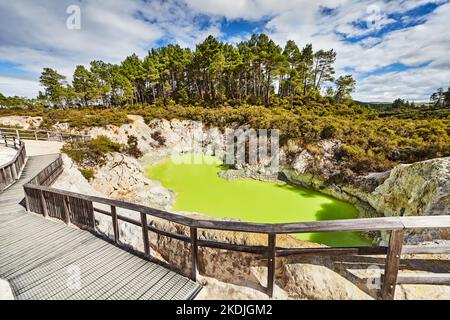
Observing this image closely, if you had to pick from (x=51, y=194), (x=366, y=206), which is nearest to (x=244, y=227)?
(x=51, y=194)

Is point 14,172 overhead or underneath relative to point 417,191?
overhead

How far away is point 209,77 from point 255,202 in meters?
26.4

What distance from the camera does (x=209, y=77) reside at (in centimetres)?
3164

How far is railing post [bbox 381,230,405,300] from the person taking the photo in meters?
2.11

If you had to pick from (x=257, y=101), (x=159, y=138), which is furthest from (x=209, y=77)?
(x=159, y=138)

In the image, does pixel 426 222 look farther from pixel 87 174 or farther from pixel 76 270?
pixel 87 174

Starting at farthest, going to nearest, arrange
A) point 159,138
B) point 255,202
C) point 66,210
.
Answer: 1. point 159,138
2. point 255,202
3. point 66,210

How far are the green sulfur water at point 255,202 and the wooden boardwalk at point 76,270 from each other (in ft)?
19.8

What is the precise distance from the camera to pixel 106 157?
12672 mm

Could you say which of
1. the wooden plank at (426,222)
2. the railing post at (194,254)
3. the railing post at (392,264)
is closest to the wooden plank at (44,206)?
the railing post at (194,254)

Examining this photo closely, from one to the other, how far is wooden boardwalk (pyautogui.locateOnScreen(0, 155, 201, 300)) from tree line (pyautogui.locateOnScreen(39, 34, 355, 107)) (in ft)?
91.9

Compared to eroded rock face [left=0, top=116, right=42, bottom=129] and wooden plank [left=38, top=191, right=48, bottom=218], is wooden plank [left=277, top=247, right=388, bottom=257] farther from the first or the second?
eroded rock face [left=0, top=116, right=42, bottom=129]

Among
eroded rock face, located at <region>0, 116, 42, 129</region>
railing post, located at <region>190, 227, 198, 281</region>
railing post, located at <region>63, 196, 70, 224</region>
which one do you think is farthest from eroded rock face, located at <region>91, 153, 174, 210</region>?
eroded rock face, located at <region>0, 116, 42, 129</region>

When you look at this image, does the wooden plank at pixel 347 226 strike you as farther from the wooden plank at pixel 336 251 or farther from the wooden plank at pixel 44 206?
the wooden plank at pixel 44 206
